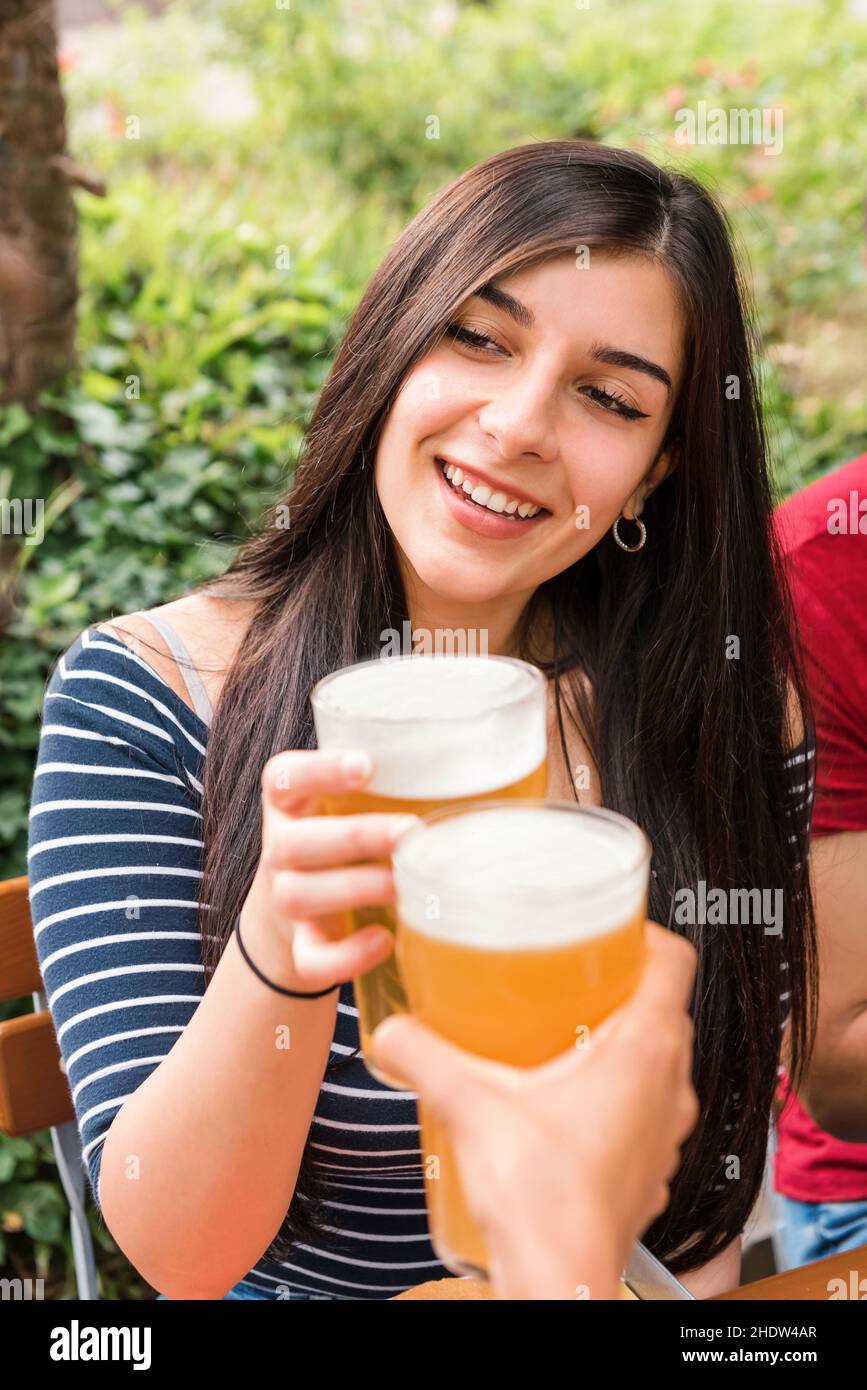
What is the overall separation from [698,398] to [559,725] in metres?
0.53

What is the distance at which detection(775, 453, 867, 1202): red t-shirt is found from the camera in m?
2.17

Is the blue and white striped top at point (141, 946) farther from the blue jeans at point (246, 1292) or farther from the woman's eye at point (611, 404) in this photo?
the woman's eye at point (611, 404)

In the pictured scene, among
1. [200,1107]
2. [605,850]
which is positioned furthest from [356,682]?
[200,1107]

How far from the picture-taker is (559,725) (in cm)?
203

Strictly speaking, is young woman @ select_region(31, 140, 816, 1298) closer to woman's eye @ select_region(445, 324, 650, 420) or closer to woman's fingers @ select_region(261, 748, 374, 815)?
woman's eye @ select_region(445, 324, 650, 420)

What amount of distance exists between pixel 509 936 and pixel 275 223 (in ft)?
15.4

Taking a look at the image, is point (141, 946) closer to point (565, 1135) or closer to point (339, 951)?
point (339, 951)

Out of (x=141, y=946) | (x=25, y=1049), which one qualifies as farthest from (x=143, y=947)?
(x=25, y=1049)

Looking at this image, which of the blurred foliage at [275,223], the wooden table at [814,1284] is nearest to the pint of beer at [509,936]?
the wooden table at [814,1284]

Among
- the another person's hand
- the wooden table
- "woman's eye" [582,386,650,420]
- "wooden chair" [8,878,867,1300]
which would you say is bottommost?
the wooden table

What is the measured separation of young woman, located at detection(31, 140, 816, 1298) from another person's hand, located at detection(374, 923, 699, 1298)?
17.6 inches

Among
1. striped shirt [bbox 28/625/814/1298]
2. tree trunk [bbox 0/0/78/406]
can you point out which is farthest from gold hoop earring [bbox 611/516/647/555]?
tree trunk [bbox 0/0/78/406]

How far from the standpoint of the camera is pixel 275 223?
506 cm

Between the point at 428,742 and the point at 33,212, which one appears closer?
the point at 428,742
